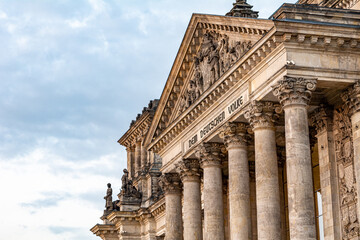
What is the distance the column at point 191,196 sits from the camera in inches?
1642

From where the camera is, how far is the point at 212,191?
38.8 m

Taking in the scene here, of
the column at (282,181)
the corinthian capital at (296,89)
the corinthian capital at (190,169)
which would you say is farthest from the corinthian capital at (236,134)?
the corinthian capital at (190,169)

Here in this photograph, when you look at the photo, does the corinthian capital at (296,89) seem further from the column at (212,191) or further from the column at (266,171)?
the column at (212,191)

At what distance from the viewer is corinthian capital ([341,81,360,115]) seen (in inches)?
1248

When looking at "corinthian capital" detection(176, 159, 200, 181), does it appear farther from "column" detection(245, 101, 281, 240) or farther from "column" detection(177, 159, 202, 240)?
"column" detection(245, 101, 281, 240)

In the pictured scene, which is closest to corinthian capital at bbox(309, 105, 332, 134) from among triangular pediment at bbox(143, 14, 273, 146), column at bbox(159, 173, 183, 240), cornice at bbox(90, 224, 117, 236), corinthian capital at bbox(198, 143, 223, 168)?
triangular pediment at bbox(143, 14, 273, 146)

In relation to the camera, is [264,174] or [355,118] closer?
[355,118]

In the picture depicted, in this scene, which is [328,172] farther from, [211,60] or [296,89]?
[211,60]

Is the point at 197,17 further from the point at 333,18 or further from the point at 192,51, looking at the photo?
the point at 333,18

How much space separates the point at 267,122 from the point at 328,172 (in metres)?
3.22

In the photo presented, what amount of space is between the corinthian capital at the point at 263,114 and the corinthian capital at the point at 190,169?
8.67 metres

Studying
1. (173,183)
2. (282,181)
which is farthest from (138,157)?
(282,181)

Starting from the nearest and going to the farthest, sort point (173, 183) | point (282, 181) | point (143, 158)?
point (282, 181)
point (173, 183)
point (143, 158)

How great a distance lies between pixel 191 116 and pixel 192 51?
3.30m
